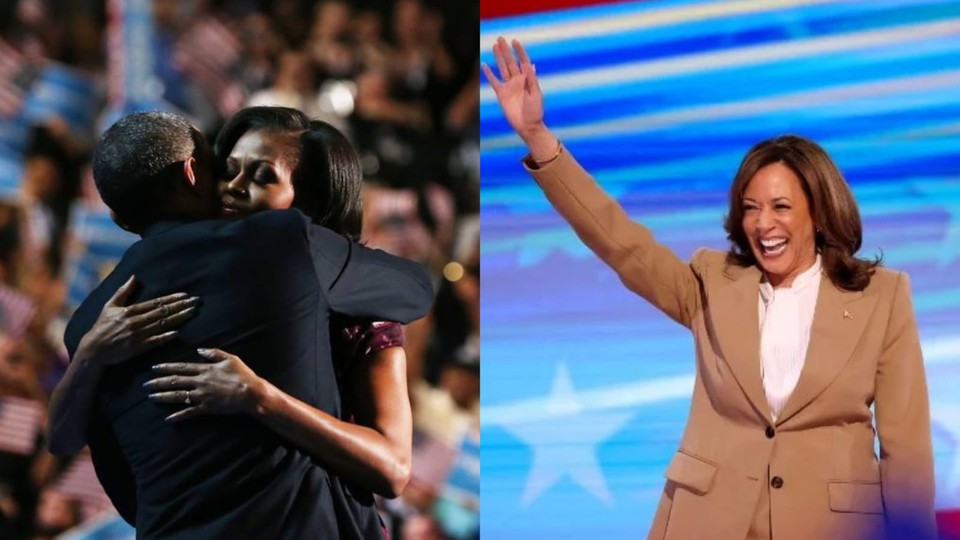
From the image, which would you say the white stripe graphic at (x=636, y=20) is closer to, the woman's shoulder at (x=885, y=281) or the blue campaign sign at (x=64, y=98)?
the woman's shoulder at (x=885, y=281)

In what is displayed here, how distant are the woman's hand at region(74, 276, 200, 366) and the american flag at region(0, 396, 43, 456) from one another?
279cm

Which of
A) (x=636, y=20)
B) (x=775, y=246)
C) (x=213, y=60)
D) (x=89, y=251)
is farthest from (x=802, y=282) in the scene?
(x=89, y=251)

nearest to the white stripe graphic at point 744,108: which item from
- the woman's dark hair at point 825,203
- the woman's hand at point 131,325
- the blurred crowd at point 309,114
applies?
the woman's dark hair at point 825,203

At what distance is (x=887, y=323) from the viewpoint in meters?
2.11

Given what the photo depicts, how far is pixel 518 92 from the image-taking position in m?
2.16

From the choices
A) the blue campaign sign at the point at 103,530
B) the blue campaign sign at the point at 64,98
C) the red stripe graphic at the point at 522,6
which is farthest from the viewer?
the blue campaign sign at the point at 64,98

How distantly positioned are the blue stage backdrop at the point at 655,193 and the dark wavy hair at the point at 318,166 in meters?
1.25

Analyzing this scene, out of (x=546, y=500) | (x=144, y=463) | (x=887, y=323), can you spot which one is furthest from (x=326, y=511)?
(x=546, y=500)

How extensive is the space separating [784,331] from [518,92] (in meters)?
0.59

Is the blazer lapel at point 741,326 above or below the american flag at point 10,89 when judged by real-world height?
below

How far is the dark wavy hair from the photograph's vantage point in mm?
1797

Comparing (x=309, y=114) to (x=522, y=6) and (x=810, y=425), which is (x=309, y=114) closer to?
(x=522, y=6)

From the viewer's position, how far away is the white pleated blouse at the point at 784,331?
2105mm

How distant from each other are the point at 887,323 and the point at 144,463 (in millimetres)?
1200
